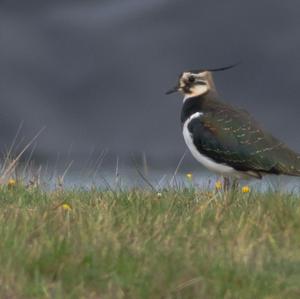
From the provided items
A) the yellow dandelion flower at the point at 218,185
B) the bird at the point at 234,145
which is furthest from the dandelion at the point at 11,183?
the bird at the point at 234,145

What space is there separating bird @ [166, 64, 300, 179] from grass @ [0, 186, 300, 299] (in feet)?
9.61

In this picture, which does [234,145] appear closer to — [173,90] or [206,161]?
[206,161]

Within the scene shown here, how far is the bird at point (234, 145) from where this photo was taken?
38.3 ft

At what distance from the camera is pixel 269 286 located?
20.4 feet

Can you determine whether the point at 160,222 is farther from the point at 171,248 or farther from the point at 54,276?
the point at 54,276

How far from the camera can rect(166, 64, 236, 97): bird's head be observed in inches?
498

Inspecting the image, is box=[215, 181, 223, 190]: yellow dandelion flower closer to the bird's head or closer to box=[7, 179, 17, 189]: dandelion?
the bird's head

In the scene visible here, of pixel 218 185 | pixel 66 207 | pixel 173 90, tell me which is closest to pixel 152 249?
pixel 66 207

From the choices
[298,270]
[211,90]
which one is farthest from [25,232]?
[211,90]

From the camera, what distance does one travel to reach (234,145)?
38.3 ft

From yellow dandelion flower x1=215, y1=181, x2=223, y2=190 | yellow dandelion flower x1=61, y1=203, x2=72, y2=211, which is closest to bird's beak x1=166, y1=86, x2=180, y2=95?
yellow dandelion flower x1=215, y1=181, x2=223, y2=190

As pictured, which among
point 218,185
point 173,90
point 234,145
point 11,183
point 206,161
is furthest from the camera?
point 173,90

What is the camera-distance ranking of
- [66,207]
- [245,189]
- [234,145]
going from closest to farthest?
1. [66,207]
2. [245,189]
3. [234,145]

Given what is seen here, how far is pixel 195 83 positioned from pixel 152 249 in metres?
Answer: 6.23
